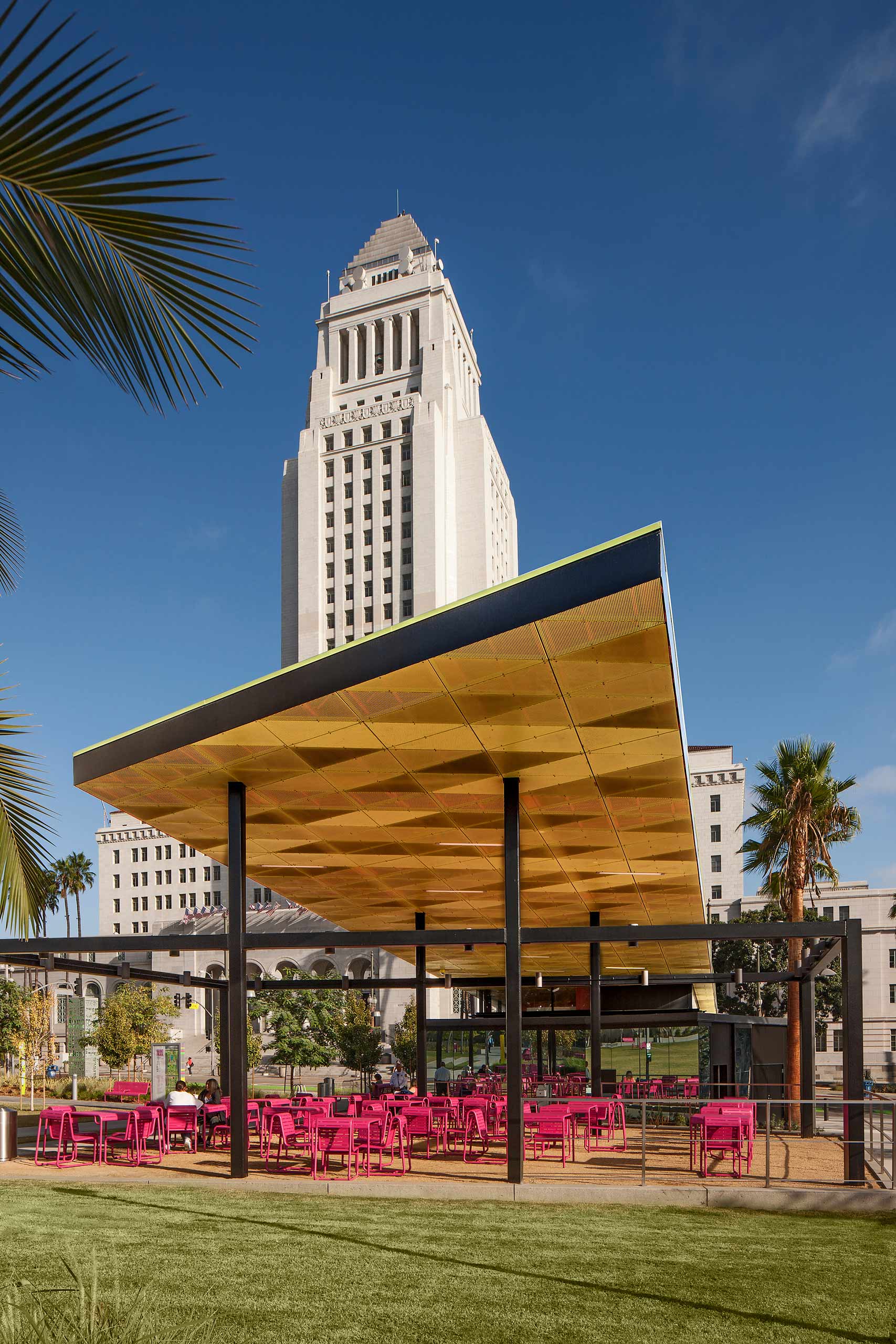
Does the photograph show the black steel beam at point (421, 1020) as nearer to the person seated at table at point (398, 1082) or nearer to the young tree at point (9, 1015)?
the person seated at table at point (398, 1082)

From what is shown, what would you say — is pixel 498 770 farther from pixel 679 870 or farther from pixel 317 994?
pixel 317 994

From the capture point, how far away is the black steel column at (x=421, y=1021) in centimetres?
2367

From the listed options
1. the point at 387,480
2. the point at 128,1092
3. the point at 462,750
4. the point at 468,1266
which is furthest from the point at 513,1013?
the point at 387,480

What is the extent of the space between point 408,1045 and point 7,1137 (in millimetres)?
38289

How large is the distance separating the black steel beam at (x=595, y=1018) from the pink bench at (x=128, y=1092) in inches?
657

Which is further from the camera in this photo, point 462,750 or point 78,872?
point 78,872

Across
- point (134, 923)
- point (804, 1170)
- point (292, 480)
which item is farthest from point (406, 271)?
point (804, 1170)

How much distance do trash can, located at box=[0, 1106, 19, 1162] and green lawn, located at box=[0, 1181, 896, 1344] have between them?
4.05 metres

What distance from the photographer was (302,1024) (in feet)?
150

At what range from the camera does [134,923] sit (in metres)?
108

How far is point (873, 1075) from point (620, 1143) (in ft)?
194

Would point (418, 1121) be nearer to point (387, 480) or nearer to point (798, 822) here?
point (798, 822)

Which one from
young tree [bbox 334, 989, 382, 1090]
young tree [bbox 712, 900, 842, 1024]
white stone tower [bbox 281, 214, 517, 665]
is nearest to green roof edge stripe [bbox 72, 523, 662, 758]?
young tree [bbox 334, 989, 382, 1090]

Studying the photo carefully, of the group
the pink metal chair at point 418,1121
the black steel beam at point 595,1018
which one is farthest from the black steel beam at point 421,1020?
the pink metal chair at point 418,1121
